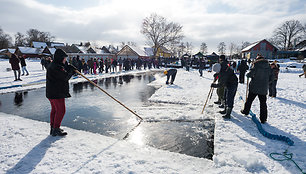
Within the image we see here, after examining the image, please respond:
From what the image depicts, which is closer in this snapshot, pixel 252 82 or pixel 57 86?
pixel 57 86

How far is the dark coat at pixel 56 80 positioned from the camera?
333cm

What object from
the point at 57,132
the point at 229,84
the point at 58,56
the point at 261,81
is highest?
the point at 58,56

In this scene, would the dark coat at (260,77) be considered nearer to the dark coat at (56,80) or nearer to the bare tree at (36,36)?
the dark coat at (56,80)

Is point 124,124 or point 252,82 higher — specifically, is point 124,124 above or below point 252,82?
below

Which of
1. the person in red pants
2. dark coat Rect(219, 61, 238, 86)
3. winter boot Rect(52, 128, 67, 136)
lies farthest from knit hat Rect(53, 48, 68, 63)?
dark coat Rect(219, 61, 238, 86)

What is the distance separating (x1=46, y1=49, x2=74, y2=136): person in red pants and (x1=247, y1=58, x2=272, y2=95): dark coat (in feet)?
14.8

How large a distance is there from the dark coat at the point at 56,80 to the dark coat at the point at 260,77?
453cm

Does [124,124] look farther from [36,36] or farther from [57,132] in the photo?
[36,36]

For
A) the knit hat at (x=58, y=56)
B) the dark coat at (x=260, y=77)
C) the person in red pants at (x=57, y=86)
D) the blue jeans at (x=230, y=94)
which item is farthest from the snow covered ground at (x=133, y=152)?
the knit hat at (x=58, y=56)

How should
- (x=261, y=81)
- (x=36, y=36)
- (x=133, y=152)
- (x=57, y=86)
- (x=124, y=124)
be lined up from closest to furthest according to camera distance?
(x=133, y=152) → (x=57, y=86) → (x=261, y=81) → (x=124, y=124) → (x=36, y=36)

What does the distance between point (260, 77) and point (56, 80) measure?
4.89m

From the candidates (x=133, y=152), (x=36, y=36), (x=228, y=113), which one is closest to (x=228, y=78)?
(x=228, y=113)

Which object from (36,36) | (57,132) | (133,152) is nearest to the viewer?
→ (133,152)

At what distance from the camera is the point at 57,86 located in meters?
3.37
